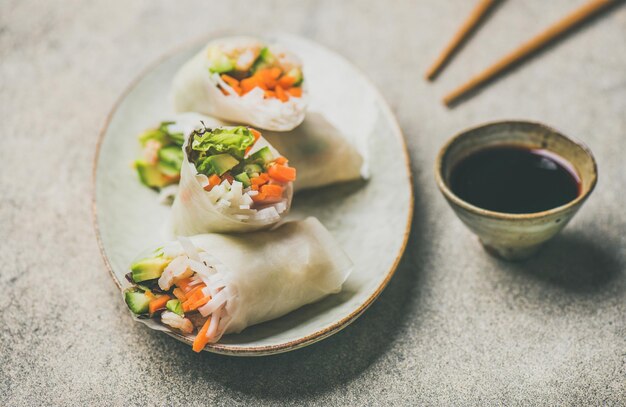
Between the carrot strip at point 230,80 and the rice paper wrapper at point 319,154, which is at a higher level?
the carrot strip at point 230,80

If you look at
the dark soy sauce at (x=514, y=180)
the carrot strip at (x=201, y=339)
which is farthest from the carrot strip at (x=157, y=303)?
the dark soy sauce at (x=514, y=180)

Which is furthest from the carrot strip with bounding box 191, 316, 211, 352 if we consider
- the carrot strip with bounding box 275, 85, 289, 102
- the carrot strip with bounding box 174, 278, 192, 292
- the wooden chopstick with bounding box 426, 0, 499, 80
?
the wooden chopstick with bounding box 426, 0, 499, 80

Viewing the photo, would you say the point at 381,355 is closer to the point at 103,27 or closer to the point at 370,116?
the point at 370,116

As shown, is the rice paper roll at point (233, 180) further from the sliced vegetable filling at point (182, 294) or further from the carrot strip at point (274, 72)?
the carrot strip at point (274, 72)

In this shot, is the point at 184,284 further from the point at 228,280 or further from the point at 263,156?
the point at 263,156

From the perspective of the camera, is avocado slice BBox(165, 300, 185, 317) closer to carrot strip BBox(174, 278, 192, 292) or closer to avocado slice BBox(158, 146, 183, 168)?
carrot strip BBox(174, 278, 192, 292)
